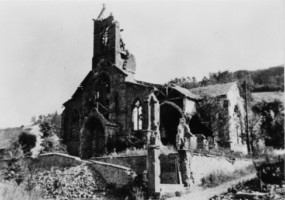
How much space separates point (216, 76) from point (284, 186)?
136 feet

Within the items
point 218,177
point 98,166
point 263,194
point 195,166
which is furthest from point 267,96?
point 263,194

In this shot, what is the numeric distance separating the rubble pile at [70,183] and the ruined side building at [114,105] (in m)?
7.05

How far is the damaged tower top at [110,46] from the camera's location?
31.5 meters

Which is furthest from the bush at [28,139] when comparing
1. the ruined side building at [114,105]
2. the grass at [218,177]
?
the grass at [218,177]

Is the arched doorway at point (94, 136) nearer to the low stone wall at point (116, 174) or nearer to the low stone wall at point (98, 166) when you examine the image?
the low stone wall at point (98, 166)

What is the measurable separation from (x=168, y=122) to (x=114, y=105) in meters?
5.28

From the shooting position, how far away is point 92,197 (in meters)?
18.4

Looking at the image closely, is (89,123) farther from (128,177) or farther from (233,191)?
(233,191)

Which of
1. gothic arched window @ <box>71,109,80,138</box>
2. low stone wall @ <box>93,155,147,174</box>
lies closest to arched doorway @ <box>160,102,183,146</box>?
gothic arched window @ <box>71,109,80,138</box>

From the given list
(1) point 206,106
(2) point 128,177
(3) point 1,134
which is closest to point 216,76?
(1) point 206,106

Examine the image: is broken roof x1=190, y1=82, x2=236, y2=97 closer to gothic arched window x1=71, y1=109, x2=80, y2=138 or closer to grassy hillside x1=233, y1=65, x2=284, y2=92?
grassy hillside x1=233, y1=65, x2=284, y2=92

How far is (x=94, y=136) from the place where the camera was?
30094 millimetres

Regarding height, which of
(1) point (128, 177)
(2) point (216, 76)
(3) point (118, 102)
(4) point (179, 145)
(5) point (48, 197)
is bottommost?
(5) point (48, 197)

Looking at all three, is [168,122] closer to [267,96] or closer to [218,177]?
[218,177]
